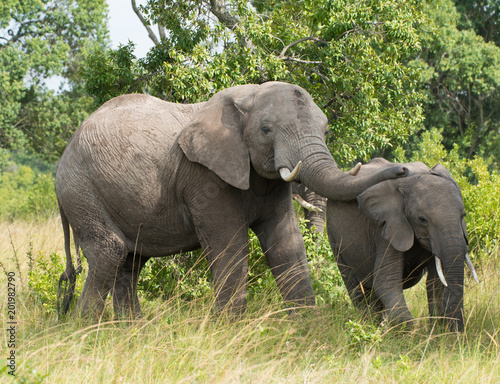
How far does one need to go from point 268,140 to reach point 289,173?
36 centimetres

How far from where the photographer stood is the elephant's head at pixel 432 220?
464cm

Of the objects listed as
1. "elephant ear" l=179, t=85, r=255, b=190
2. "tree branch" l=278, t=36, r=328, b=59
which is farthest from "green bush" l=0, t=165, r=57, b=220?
"elephant ear" l=179, t=85, r=255, b=190

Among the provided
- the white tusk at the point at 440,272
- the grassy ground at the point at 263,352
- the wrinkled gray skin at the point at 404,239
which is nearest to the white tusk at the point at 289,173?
the wrinkled gray skin at the point at 404,239

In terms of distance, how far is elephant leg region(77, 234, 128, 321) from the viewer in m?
5.49

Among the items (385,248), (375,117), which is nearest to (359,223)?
(385,248)

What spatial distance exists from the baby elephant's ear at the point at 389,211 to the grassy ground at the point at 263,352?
66 cm

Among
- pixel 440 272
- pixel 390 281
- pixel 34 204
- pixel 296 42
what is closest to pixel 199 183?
pixel 390 281

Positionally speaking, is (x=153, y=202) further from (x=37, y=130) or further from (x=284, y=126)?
(x=37, y=130)

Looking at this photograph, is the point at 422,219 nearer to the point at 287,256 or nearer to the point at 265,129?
the point at 287,256

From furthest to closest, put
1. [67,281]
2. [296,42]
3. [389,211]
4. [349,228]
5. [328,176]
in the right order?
[296,42], [67,281], [349,228], [389,211], [328,176]

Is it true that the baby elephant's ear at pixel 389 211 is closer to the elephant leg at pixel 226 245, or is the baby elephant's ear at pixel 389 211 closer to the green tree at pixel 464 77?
the elephant leg at pixel 226 245

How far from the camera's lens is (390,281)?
5.00 metres

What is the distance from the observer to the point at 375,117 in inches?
386

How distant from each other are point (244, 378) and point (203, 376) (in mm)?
224
